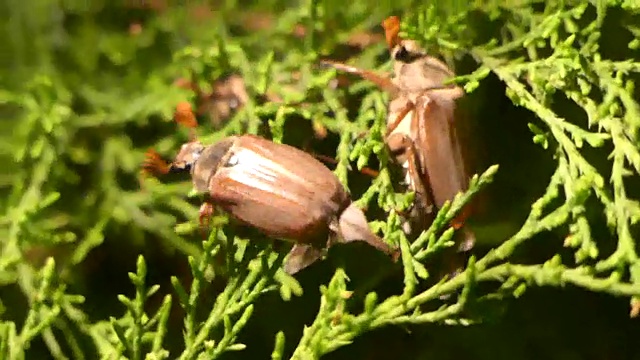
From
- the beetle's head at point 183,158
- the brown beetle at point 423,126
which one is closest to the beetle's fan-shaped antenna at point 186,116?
the beetle's head at point 183,158

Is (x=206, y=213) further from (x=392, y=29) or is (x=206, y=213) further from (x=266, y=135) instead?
(x=392, y=29)

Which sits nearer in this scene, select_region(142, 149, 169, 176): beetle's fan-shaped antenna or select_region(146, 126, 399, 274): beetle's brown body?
select_region(146, 126, 399, 274): beetle's brown body

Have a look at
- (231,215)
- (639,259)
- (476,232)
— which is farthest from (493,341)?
(231,215)

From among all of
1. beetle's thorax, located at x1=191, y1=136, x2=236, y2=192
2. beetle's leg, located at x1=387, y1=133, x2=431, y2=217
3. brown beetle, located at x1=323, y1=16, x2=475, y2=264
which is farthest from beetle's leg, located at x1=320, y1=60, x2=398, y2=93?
beetle's thorax, located at x1=191, y1=136, x2=236, y2=192

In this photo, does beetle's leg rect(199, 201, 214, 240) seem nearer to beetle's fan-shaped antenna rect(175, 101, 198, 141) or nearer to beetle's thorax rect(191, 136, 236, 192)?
beetle's thorax rect(191, 136, 236, 192)

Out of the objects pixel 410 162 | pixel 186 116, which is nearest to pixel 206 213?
pixel 186 116

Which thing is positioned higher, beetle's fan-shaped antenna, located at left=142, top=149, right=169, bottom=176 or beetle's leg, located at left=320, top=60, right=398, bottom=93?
beetle's leg, located at left=320, top=60, right=398, bottom=93

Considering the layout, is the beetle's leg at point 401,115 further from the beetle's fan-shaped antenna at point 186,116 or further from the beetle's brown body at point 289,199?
the beetle's fan-shaped antenna at point 186,116
